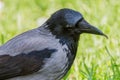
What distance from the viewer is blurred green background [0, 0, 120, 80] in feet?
21.7

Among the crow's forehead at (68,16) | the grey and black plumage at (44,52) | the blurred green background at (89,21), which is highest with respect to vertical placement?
the crow's forehead at (68,16)

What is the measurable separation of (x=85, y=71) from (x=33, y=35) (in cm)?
103

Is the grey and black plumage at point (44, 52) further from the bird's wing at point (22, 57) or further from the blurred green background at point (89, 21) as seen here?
the blurred green background at point (89, 21)

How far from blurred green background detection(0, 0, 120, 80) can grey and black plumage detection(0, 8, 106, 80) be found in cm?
65

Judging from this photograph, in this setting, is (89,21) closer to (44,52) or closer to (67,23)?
(67,23)

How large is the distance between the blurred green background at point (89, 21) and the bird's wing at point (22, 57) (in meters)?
0.80

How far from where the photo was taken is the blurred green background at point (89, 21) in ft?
21.7

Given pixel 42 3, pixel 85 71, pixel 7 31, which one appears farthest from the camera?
pixel 42 3

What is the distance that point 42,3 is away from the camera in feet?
31.4

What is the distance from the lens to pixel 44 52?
18.5ft

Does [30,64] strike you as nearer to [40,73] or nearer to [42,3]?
[40,73]

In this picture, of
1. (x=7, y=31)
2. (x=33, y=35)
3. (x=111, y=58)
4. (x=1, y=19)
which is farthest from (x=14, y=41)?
(x=1, y=19)

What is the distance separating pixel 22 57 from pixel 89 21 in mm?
2917

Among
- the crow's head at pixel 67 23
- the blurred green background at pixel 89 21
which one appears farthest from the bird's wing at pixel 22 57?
the blurred green background at pixel 89 21
